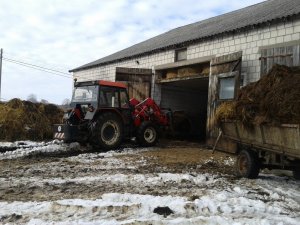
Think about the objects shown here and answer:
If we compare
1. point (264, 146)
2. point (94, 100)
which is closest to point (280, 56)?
point (264, 146)

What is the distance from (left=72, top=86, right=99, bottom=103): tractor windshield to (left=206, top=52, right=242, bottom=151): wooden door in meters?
3.82

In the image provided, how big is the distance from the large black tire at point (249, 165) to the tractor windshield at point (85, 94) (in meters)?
5.85

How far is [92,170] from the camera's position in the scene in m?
8.80

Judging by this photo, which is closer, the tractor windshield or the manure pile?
the tractor windshield

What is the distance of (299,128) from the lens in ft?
20.3

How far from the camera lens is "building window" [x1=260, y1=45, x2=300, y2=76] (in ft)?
34.8

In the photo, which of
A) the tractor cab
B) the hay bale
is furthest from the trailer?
the hay bale

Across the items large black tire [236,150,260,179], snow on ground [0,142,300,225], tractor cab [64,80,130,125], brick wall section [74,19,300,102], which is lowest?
snow on ground [0,142,300,225]

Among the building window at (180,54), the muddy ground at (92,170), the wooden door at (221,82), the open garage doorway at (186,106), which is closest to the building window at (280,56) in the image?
the wooden door at (221,82)

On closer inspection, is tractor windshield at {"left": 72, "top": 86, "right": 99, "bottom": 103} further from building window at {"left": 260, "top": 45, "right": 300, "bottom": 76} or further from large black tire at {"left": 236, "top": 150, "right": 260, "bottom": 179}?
large black tire at {"left": 236, "top": 150, "right": 260, "bottom": 179}

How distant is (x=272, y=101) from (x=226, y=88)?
18.4ft

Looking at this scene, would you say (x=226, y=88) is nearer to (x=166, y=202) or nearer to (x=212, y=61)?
(x=212, y=61)

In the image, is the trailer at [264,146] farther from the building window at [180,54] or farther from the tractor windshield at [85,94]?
the building window at [180,54]

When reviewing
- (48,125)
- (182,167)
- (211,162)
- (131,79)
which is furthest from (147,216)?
(131,79)
